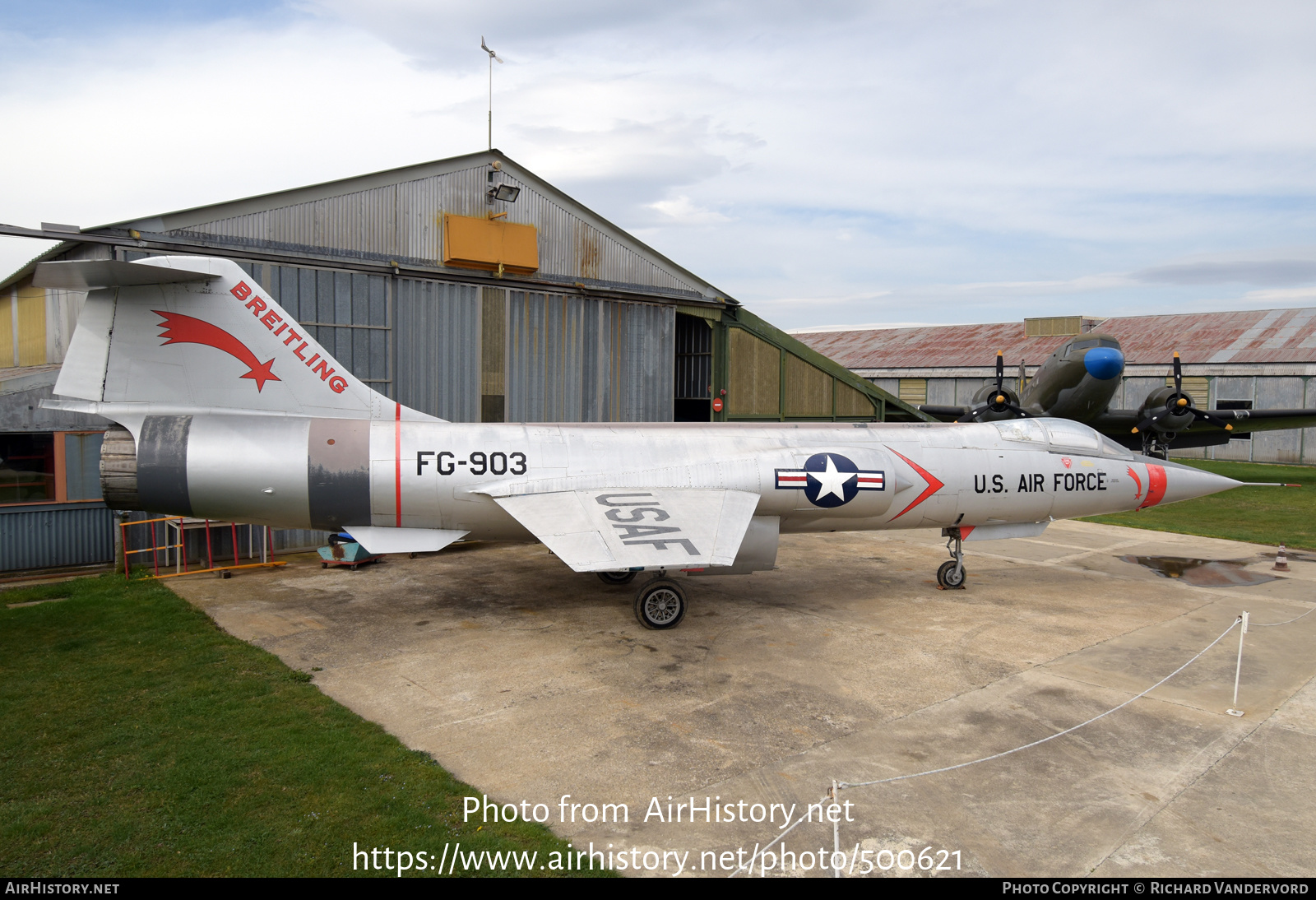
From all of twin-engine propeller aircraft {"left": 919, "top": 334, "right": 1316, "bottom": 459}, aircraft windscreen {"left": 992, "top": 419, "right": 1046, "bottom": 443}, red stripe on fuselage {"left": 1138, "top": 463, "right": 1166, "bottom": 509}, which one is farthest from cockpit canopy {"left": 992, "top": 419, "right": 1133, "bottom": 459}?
twin-engine propeller aircraft {"left": 919, "top": 334, "right": 1316, "bottom": 459}

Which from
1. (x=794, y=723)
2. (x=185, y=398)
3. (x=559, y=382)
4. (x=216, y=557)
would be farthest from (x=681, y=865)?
(x=559, y=382)

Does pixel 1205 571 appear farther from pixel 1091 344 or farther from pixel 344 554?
pixel 344 554

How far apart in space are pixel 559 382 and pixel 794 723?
11378mm

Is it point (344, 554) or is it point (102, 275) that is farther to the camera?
point (344, 554)

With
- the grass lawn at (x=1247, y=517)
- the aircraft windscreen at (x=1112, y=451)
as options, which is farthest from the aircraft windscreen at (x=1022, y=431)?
the grass lawn at (x=1247, y=517)

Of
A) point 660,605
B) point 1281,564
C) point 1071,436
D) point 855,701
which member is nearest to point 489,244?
point 660,605

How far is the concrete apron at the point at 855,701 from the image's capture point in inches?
219

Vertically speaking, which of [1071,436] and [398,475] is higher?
[1071,436]

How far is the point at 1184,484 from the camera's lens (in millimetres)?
13656

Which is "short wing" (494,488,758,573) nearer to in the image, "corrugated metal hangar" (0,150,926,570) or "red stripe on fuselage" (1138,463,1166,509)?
"corrugated metal hangar" (0,150,926,570)

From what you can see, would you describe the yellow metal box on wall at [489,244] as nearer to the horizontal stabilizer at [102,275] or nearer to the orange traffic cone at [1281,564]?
the horizontal stabilizer at [102,275]

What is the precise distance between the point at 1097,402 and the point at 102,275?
23723 millimetres

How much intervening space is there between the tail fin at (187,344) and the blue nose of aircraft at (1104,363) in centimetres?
2013

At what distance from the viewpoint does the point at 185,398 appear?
979cm
